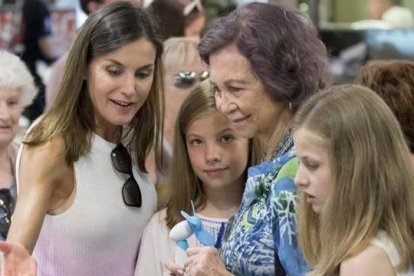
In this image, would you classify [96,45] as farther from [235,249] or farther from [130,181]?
[235,249]

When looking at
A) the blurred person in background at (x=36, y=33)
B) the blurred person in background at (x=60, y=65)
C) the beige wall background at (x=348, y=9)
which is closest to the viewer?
the blurred person in background at (x=60, y=65)

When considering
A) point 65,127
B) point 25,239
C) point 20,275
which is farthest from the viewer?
point 65,127

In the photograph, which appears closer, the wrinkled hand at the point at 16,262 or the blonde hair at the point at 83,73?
the wrinkled hand at the point at 16,262

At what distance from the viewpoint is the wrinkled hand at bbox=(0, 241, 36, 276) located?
2480 millimetres

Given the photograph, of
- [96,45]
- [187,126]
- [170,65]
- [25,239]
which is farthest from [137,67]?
[170,65]

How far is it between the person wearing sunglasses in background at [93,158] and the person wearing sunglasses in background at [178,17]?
5.44ft

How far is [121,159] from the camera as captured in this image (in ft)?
9.87

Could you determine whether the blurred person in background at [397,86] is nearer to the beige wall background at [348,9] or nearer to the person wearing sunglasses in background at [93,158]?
the person wearing sunglasses in background at [93,158]

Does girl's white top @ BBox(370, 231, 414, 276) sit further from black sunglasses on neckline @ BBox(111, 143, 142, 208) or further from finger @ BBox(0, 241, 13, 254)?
black sunglasses on neckline @ BBox(111, 143, 142, 208)

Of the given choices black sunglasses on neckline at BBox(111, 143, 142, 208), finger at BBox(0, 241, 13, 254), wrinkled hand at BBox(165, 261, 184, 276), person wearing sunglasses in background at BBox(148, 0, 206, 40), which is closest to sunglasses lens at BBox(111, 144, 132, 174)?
black sunglasses on neckline at BBox(111, 143, 142, 208)

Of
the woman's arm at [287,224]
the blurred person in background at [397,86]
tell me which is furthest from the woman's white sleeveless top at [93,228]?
the blurred person in background at [397,86]

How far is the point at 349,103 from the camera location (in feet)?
7.44

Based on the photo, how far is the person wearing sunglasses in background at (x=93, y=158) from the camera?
2803 mm

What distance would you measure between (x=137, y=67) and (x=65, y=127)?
10.6 inches
